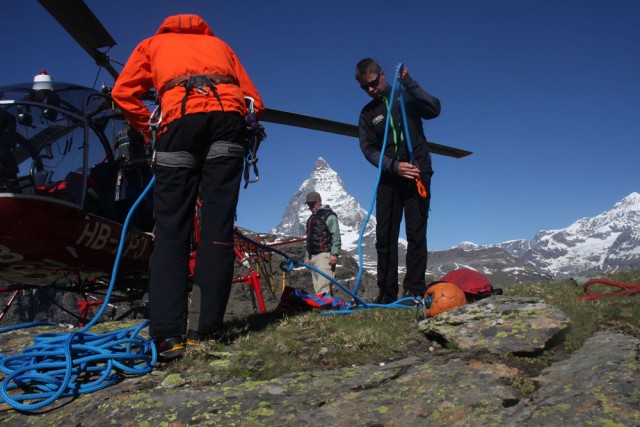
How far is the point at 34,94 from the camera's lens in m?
4.53

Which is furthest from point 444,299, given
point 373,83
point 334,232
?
point 334,232

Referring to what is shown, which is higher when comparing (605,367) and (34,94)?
(34,94)

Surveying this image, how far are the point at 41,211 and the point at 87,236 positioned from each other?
615mm

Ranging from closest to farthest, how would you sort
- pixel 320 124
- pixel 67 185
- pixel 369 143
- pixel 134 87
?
1. pixel 134 87
2. pixel 67 185
3. pixel 369 143
4. pixel 320 124

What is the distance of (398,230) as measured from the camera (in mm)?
5293

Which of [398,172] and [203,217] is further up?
[398,172]

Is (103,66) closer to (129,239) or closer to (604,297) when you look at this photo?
(129,239)

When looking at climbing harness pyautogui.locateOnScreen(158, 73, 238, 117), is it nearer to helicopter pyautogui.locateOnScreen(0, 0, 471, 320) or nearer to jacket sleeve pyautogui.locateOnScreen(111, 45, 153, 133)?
jacket sleeve pyautogui.locateOnScreen(111, 45, 153, 133)

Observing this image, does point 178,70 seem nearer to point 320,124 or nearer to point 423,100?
point 423,100

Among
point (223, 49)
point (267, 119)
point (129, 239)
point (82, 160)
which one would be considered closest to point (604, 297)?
point (223, 49)

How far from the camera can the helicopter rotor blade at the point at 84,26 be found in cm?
637

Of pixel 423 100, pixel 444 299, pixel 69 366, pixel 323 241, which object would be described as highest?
pixel 423 100

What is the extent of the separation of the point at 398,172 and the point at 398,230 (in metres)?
0.71

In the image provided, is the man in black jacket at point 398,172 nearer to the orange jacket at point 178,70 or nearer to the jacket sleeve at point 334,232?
the orange jacket at point 178,70
